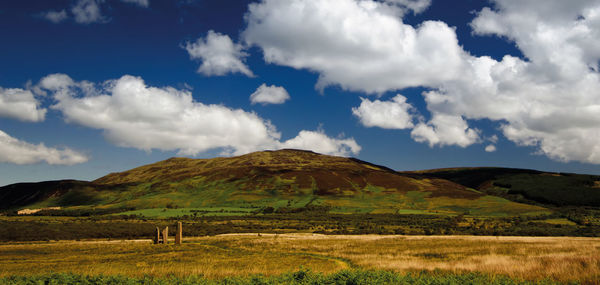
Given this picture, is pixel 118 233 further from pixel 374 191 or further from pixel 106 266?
pixel 374 191

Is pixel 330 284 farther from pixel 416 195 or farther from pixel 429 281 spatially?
pixel 416 195

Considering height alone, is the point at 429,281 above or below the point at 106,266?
above

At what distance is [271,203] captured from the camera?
593 feet

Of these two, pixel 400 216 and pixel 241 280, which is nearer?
pixel 241 280

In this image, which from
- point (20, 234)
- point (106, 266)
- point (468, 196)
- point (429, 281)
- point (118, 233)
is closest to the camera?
point (429, 281)

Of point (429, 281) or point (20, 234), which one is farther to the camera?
point (20, 234)

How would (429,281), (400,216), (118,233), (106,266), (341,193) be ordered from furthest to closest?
(341,193) < (400,216) < (118,233) < (106,266) < (429,281)

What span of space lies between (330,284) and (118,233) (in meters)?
75.5

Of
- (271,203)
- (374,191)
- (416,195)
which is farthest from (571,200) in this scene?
(271,203)

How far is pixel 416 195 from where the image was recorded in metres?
188

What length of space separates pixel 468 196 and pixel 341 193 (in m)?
64.0

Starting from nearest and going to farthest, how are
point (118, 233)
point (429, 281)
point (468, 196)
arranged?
1. point (429, 281)
2. point (118, 233)
3. point (468, 196)

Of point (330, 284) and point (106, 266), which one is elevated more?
point (330, 284)

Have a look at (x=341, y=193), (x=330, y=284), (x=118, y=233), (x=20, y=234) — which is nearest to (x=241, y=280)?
(x=330, y=284)
